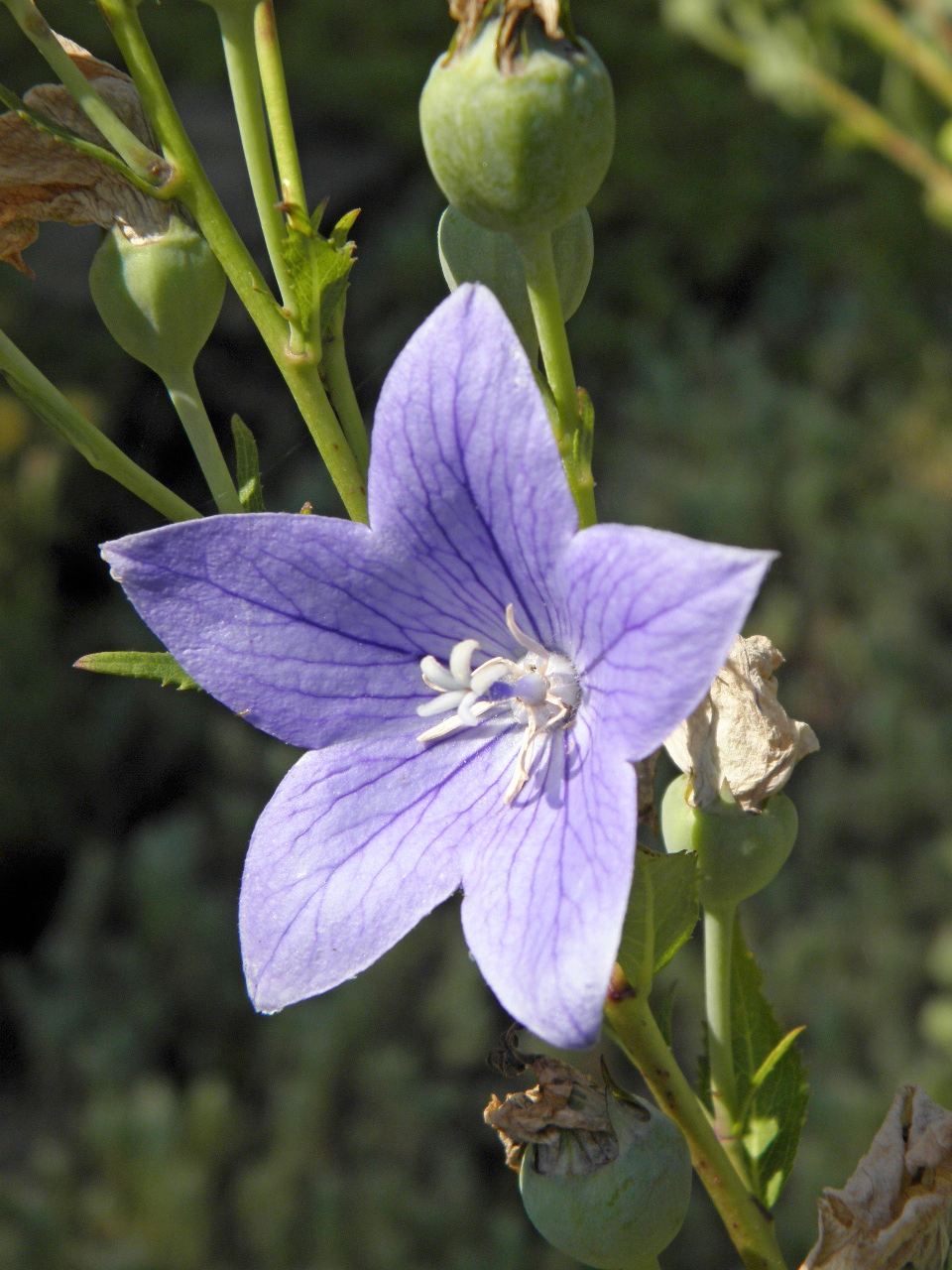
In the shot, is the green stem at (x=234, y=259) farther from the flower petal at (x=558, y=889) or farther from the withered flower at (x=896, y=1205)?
the withered flower at (x=896, y=1205)

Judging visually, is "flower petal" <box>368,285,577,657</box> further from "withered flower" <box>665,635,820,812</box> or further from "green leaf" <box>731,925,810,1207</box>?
"green leaf" <box>731,925,810,1207</box>

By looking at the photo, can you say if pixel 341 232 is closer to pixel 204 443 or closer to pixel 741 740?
pixel 204 443

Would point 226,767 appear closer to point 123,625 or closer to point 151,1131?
point 123,625

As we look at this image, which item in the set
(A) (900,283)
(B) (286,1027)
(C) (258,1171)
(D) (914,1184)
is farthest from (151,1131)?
(A) (900,283)

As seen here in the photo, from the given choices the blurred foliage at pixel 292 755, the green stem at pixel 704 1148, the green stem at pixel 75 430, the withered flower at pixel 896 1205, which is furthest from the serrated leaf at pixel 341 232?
the blurred foliage at pixel 292 755

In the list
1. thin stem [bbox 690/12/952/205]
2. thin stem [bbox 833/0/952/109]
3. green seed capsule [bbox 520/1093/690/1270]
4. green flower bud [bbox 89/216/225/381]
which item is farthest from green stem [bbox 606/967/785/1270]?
thin stem [bbox 833/0/952/109]

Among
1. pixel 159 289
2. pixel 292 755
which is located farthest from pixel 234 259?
pixel 292 755
